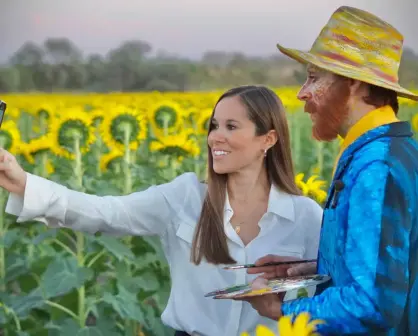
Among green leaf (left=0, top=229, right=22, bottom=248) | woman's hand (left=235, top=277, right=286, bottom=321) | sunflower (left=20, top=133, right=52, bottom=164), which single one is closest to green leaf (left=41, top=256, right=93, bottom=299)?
green leaf (left=0, top=229, right=22, bottom=248)

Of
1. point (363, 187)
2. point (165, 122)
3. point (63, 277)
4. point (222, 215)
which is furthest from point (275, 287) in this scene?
point (165, 122)

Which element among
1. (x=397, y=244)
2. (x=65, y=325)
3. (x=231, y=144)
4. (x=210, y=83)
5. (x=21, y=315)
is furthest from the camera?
(x=210, y=83)

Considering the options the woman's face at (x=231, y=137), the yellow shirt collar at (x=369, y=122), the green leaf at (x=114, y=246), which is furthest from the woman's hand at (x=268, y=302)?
the green leaf at (x=114, y=246)

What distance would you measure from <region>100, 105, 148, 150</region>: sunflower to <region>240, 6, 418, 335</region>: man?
2.19 metres

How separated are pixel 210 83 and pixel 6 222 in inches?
160

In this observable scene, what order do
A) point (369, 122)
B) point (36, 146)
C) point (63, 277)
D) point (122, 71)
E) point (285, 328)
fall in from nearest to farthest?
point (285, 328), point (369, 122), point (63, 277), point (36, 146), point (122, 71)

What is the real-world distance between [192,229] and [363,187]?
62 centimetres

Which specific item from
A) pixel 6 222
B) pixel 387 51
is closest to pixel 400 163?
pixel 387 51

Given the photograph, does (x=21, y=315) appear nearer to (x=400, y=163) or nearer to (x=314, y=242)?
(x=314, y=242)

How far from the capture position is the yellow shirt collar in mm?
1259

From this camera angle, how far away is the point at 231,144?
1694 millimetres

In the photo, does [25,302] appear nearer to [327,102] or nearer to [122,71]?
[327,102]

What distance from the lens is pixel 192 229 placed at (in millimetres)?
1726

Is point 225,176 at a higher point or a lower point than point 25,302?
higher
